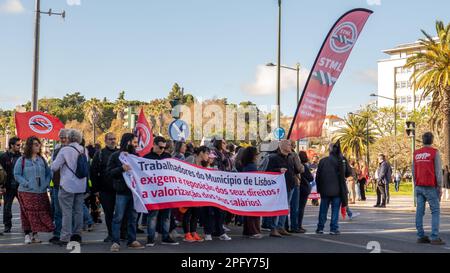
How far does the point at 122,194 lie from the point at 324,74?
869 cm

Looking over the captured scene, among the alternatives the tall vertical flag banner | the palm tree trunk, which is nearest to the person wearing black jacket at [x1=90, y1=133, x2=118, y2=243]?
the tall vertical flag banner

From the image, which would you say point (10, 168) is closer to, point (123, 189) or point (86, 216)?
point (86, 216)

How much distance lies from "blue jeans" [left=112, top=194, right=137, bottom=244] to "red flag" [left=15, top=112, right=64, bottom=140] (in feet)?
18.1

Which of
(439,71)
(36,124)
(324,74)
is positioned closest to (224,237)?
(36,124)

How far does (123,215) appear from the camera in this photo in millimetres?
9812

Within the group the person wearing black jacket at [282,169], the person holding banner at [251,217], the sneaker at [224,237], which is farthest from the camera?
the person wearing black jacket at [282,169]

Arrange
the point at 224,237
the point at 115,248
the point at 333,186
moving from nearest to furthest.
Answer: the point at 115,248 → the point at 224,237 → the point at 333,186

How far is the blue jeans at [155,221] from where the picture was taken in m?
10.1

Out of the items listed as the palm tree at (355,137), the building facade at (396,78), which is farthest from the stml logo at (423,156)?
the building facade at (396,78)

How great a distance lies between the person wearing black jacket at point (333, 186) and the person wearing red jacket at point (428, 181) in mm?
1527

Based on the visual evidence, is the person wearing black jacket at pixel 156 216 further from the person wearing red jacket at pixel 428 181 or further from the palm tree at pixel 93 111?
the palm tree at pixel 93 111

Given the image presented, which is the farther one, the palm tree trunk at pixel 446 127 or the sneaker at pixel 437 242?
the palm tree trunk at pixel 446 127

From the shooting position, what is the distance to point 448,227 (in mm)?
14383
